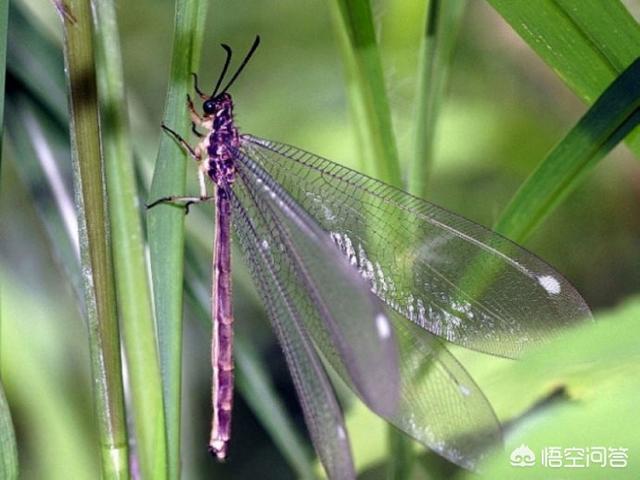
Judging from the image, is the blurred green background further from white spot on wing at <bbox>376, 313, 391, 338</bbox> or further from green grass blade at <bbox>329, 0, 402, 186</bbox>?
white spot on wing at <bbox>376, 313, 391, 338</bbox>

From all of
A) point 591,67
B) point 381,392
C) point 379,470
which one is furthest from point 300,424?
point 591,67

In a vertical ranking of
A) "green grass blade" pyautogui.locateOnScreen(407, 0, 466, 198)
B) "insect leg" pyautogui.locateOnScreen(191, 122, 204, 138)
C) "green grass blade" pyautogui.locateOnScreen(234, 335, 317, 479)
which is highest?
"green grass blade" pyautogui.locateOnScreen(407, 0, 466, 198)

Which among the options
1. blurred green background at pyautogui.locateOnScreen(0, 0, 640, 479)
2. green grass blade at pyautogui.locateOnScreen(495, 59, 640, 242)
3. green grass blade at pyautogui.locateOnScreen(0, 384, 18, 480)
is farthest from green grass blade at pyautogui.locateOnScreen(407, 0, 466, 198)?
green grass blade at pyautogui.locateOnScreen(0, 384, 18, 480)

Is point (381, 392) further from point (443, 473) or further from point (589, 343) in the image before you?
point (443, 473)

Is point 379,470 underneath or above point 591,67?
underneath

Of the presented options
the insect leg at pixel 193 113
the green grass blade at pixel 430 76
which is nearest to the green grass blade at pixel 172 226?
the insect leg at pixel 193 113

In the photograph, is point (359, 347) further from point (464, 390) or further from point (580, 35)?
point (580, 35)
